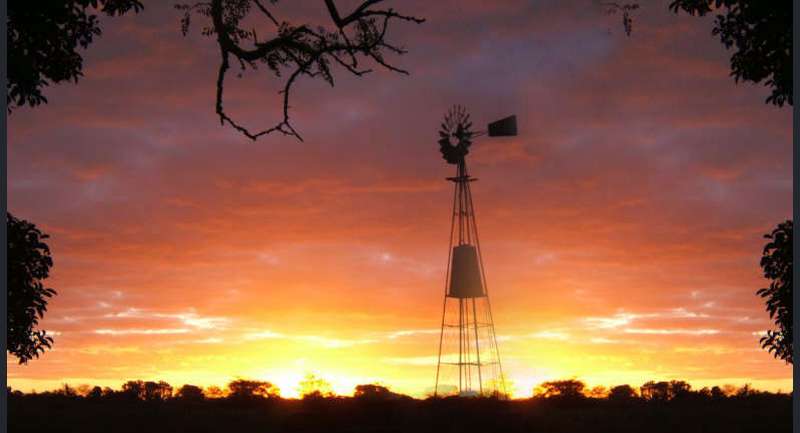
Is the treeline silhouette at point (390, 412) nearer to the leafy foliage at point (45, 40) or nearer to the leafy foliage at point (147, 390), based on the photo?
the leafy foliage at point (147, 390)

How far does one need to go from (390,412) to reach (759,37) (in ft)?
34.0

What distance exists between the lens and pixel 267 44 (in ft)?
68.6

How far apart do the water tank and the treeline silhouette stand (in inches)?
377

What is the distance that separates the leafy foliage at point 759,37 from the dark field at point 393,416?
23.4 feet

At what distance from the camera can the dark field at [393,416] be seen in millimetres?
18812

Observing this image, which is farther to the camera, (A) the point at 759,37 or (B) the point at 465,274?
(B) the point at 465,274

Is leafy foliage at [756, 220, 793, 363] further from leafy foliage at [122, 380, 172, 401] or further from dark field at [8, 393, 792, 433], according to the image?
leafy foliage at [122, 380, 172, 401]

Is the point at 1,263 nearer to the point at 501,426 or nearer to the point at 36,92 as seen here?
the point at 36,92

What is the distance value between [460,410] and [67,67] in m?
10.9

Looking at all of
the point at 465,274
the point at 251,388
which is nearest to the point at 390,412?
the point at 251,388

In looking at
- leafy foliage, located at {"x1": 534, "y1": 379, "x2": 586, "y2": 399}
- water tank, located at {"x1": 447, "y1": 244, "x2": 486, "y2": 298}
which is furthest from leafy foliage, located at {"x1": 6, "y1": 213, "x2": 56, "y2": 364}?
water tank, located at {"x1": 447, "y1": 244, "x2": 486, "y2": 298}

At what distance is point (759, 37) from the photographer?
17656 mm

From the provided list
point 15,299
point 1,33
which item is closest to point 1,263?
point 15,299

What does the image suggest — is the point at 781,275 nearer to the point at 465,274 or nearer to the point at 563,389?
the point at 563,389
